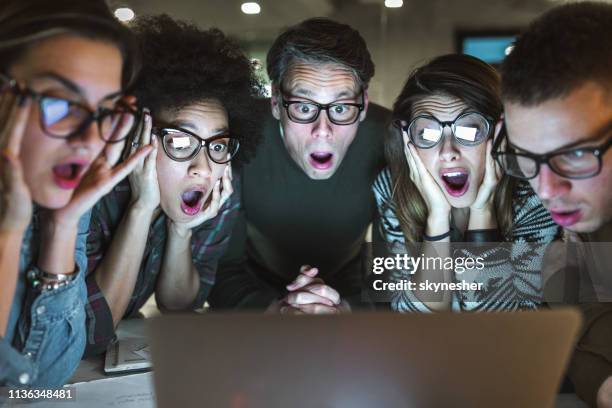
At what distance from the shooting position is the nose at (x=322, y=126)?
1684 millimetres

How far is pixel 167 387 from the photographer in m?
0.96

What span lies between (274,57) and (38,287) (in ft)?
2.55

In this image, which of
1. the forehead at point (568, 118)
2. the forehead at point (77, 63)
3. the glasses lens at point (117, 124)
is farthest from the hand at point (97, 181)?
the forehead at point (568, 118)

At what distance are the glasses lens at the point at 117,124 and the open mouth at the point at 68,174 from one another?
0.09 meters

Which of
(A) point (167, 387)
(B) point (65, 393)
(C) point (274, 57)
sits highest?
(C) point (274, 57)

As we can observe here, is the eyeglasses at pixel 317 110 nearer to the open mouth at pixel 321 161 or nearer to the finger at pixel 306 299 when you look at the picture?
the open mouth at pixel 321 161

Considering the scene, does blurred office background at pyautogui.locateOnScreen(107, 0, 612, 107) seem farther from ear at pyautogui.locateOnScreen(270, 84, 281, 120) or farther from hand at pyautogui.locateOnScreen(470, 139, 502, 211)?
hand at pyautogui.locateOnScreen(470, 139, 502, 211)

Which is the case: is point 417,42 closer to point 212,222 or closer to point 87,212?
point 212,222

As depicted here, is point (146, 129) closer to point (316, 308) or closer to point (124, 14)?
point (124, 14)

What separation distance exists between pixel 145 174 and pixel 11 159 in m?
0.34

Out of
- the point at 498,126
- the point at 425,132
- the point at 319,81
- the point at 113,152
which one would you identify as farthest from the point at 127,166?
the point at 498,126

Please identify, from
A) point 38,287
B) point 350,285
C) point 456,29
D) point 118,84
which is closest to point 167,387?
point 38,287

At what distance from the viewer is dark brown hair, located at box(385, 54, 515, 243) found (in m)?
1.61

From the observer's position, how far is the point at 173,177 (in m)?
1.60
